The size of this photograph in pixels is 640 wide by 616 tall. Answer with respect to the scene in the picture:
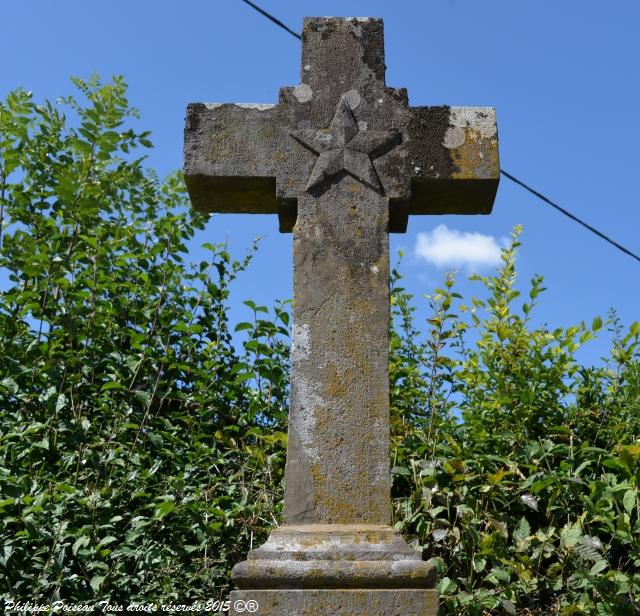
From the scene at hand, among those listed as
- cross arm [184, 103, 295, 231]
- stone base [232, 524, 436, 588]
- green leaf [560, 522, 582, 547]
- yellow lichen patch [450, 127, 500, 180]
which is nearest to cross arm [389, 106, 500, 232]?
yellow lichen patch [450, 127, 500, 180]

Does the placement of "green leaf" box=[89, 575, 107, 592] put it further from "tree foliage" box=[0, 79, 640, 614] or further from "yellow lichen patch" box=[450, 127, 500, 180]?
"yellow lichen patch" box=[450, 127, 500, 180]

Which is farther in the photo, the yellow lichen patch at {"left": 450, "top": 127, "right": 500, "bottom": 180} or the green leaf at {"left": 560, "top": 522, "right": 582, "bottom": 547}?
the green leaf at {"left": 560, "top": 522, "right": 582, "bottom": 547}

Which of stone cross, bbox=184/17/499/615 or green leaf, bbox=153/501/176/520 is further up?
stone cross, bbox=184/17/499/615

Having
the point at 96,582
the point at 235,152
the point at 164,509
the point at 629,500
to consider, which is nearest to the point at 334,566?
the point at 164,509

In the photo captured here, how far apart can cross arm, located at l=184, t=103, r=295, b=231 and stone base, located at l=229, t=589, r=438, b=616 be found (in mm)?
1382

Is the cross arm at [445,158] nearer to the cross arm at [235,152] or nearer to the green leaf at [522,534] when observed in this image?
the cross arm at [235,152]

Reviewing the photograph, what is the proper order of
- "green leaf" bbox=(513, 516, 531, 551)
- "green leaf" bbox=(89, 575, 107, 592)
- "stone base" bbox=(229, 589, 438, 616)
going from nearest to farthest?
"stone base" bbox=(229, 589, 438, 616) < "green leaf" bbox=(89, 575, 107, 592) < "green leaf" bbox=(513, 516, 531, 551)

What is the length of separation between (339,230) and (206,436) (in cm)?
145

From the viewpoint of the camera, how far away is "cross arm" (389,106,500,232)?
2959mm

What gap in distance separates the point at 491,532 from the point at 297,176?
5.60 ft

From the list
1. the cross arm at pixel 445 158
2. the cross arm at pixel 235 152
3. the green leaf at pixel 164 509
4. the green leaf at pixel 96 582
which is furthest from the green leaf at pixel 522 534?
the green leaf at pixel 96 582

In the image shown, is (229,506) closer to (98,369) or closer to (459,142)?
(98,369)

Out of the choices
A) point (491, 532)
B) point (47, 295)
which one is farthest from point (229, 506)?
point (47, 295)

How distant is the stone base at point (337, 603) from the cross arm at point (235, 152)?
138 cm
